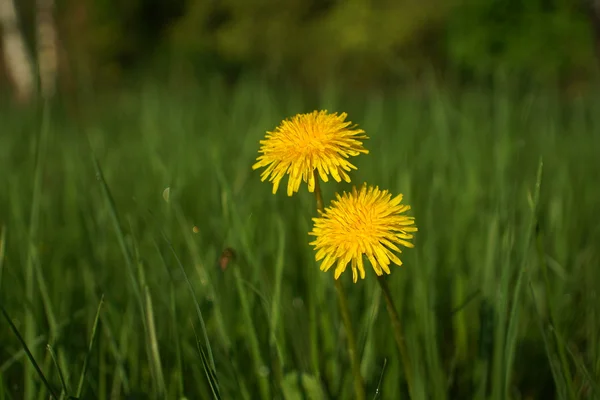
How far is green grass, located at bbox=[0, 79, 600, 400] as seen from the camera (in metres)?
0.56

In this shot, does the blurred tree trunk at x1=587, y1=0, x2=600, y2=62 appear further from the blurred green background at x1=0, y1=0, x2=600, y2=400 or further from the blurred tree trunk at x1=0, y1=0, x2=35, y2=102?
the blurred tree trunk at x1=0, y1=0, x2=35, y2=102

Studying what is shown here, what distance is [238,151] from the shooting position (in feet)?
5.92

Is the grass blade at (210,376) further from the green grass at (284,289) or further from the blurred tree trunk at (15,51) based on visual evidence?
the blurred tree trunk at (15,51)

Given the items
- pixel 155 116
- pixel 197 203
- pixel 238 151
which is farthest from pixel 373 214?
pixel 155 116

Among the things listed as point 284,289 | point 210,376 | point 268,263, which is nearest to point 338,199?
point 210,376

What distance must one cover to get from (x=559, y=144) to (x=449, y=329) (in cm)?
117

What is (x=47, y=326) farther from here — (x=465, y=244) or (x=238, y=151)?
(x=238, y=151)

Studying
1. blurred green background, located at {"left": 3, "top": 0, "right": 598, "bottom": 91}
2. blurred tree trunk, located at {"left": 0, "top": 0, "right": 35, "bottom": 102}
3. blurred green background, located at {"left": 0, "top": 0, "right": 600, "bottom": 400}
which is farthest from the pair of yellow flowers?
blurred tree trunk, located at {"left": 0, "top": 0, "right": 35, "bottom": 102}

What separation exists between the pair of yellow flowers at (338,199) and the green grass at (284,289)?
125mm

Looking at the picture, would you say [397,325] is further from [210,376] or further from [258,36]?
[258,36]

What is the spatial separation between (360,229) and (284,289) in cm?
43

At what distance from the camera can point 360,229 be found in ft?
1.37

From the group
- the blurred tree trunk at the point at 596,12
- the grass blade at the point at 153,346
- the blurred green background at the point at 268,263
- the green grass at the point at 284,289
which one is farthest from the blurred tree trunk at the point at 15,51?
the grass blade at the point at 153,346

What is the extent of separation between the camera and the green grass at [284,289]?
565 millimetres
